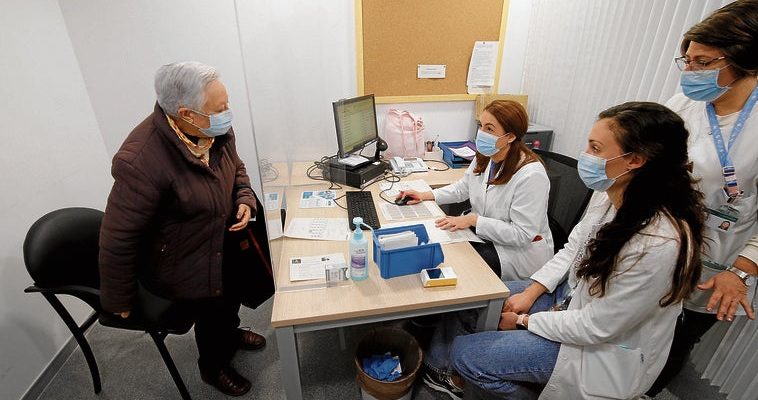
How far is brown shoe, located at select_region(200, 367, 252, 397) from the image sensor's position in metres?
1.49

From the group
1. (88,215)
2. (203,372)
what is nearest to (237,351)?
(203,372)

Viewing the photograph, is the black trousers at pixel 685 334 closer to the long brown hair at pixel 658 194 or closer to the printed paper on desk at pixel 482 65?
the long brown hair at pixel 658 194

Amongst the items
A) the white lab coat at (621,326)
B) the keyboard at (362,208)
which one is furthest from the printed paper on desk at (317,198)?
the white lab coat at (621,326)

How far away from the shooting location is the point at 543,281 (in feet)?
4.38

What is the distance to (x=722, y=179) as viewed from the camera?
106cm

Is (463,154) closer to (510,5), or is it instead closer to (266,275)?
(510,5)

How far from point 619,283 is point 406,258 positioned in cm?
61

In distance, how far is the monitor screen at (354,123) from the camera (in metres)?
1.92

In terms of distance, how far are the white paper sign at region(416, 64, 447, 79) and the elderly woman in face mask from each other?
153 centimetres

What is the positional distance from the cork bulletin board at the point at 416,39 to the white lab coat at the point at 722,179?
153cm

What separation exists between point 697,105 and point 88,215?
7.66 feet

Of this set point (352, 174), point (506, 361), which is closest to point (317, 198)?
point (352, 174)

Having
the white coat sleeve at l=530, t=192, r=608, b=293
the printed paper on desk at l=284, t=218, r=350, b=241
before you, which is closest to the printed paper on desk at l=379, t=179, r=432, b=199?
the printed paper on desk at l=284, t=218, r=350, b=241

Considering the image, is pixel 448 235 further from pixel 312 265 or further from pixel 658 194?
pixel 658 194
